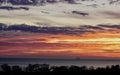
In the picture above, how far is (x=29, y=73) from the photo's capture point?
2972 inches

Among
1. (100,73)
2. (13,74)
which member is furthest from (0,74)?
(100,73)

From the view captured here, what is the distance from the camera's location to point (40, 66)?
3447 inches

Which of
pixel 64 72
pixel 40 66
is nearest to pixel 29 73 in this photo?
pixel 64 72

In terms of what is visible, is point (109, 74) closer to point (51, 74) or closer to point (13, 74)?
point (51, 74)

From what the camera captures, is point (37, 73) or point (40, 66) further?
point (40, 66)

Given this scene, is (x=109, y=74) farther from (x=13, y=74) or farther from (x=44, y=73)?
(x=13, y=74)

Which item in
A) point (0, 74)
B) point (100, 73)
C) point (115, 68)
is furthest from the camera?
point (115, 68)

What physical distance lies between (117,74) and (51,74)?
39.3 ft

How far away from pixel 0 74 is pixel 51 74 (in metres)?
8.84

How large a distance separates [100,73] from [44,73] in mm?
10142

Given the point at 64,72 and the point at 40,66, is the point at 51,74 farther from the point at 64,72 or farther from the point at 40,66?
the point at 40,66

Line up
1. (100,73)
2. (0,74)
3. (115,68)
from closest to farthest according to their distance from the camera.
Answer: (0,74) < (100,73) < (115,68)

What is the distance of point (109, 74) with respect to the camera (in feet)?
250

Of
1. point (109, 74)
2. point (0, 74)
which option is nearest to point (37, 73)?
point (0, 74)
